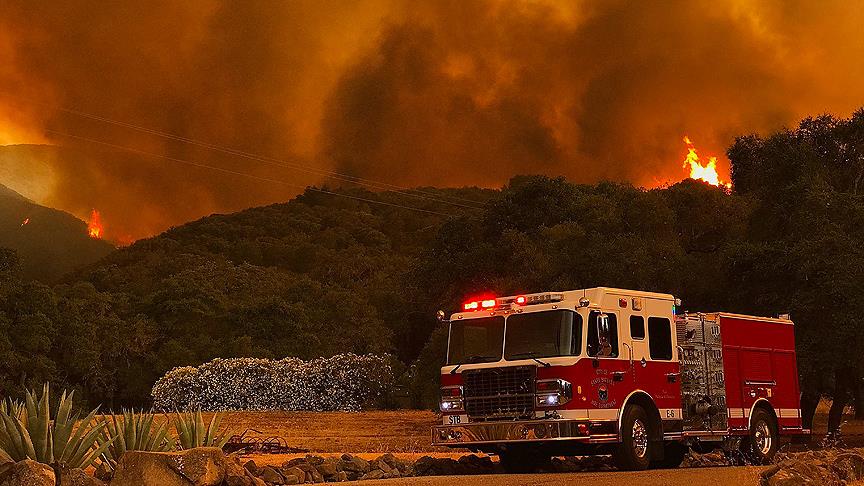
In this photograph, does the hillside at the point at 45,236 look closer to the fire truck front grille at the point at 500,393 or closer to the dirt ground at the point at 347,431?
the dirt ground at the point at 347,431

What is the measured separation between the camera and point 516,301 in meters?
19.9

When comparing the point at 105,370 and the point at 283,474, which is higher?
the point at 105,370

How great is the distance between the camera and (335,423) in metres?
30.9

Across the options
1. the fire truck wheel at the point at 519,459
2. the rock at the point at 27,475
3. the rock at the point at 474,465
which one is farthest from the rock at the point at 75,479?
the fire truck wheel at the point at 519,459

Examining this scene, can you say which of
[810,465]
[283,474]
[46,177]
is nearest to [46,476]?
[283,474]

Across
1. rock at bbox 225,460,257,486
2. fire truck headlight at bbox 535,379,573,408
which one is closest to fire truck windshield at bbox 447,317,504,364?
fire truck headlight at bbox 535,379,573,408

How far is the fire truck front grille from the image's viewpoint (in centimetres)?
1905

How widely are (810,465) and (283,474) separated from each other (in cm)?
737

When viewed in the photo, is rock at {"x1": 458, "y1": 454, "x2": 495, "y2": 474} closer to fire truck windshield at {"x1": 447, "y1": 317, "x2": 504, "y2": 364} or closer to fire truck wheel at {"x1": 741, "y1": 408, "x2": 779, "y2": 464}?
fire truck windshield at {"x1": 447, "y1": 317, "x2": 504, "y2": 364}

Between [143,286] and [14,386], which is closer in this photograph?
[14,386]

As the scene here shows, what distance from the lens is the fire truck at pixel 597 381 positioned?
1886cm

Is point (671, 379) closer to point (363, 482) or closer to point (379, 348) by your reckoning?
point (363, 482)

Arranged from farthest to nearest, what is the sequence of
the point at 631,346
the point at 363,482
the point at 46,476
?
the point at 631,346, the point at 363,482, the point at 46,476

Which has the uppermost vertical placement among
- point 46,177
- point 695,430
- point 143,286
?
point 46,177
